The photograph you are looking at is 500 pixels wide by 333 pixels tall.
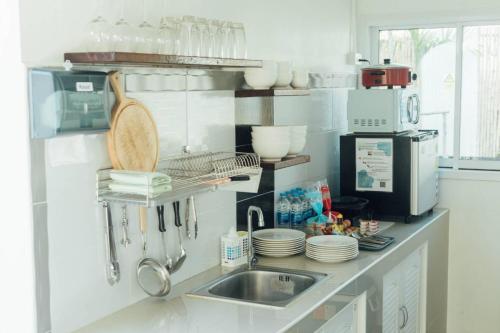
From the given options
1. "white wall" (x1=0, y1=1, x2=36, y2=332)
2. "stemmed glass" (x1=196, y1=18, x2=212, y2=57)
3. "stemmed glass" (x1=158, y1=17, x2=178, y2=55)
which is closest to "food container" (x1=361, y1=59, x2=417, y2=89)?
"stemmed glass" (x1=196, y1=18, x2=212, y2=57)

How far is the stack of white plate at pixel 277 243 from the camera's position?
337 centimetres

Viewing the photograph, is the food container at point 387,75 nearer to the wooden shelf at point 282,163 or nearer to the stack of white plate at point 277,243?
the wooden shelf at point 282,163

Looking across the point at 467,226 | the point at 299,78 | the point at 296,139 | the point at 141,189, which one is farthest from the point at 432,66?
the point at 141,189

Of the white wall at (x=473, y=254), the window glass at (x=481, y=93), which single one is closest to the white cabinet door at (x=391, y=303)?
the white wall at (x=473, y=254)

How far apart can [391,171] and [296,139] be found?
93cm

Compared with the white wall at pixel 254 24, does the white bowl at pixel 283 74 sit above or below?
below

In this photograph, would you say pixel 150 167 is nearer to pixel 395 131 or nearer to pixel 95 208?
pixel 95 208

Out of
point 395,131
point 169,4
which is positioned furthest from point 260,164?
point 395,131

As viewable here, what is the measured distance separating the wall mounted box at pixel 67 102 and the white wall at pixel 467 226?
2.73m

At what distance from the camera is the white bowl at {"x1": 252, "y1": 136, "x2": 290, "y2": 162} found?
328cm

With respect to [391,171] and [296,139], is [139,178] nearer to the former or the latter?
[296,139]

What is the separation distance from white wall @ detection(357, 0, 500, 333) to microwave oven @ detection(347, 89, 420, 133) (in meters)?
0.58

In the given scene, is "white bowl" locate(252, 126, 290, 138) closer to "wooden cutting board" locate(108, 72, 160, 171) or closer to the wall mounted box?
"wooden cutting board" locate(108, 72, 160, 171)

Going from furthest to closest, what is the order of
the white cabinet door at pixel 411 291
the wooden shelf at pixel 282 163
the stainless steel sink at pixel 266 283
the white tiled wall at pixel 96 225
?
1. the white cabinet door at pixel 411 291
2. the wooden shelf at pixel 282 163
3. the stainless steel sink at pixel 266 283
4. the white tiled wall at pixel 96 225
